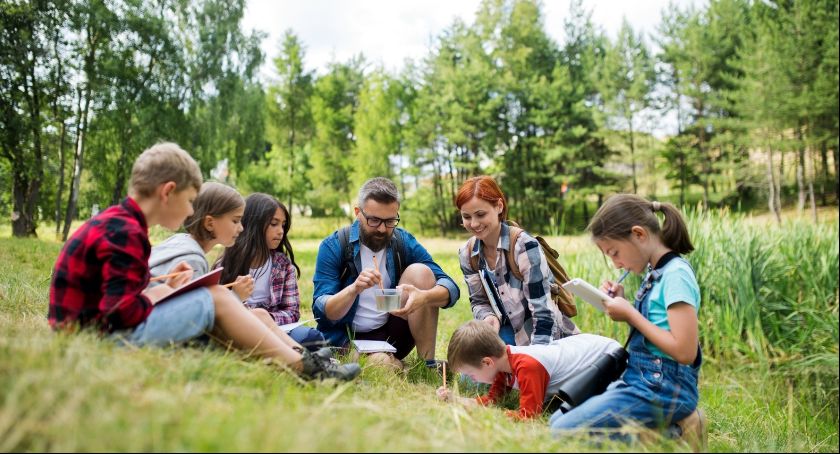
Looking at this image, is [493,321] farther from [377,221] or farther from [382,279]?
[377,221]

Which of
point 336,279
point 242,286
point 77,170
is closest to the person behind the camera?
point 242,286

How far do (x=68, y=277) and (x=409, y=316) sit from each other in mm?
1930

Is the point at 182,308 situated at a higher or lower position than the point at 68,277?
lower

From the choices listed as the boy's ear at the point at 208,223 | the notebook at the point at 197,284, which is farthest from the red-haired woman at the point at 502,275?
the notebook at the point at 197,284

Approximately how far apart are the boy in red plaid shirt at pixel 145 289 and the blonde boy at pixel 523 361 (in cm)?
63

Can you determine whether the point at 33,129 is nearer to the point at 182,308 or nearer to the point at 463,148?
the point at 182,308

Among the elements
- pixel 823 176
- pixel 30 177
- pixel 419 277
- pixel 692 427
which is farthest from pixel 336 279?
pixel 823 176

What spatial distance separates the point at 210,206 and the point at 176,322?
76 cm

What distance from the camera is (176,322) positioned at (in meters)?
2.13

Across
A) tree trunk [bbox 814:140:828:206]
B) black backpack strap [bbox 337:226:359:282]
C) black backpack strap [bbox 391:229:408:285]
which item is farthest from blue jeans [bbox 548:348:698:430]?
tree trunk [bbox 814:140:828:206]

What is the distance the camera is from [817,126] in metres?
22.3

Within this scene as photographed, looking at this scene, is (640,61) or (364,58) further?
(364,58)

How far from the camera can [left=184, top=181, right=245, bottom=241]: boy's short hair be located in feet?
8.96

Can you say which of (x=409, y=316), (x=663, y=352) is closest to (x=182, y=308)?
(x=409, y=316)
